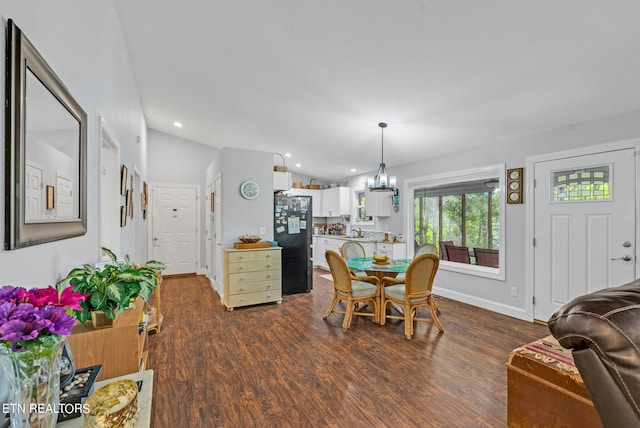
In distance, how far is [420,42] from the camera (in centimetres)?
223

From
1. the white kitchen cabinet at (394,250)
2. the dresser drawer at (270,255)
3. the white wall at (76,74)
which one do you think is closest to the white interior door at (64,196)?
the white wall at (76,74)

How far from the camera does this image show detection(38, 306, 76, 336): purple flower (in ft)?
1.95

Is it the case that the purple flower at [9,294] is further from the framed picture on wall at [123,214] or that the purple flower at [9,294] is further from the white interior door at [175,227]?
the white interior door at [175,227]

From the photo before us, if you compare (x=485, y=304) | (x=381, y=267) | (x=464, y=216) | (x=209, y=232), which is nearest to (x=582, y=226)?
(x=485, y=304)

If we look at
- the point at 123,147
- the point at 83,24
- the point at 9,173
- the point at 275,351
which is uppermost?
the point at 83,24

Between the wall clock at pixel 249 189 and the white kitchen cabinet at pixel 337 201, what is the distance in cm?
282

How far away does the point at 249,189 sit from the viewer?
442 centimetres

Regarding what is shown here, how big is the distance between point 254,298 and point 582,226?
4.08 meters

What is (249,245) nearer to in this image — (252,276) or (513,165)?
(252,276)

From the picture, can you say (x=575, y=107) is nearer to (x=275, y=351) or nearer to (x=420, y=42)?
(x=420, y=42)

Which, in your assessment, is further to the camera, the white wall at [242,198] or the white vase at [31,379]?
the white wall at [242,198]

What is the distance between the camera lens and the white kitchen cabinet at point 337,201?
690cm

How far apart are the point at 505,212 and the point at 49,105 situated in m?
4.45

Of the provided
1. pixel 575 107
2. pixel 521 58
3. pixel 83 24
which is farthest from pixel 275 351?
pixel 575 107
